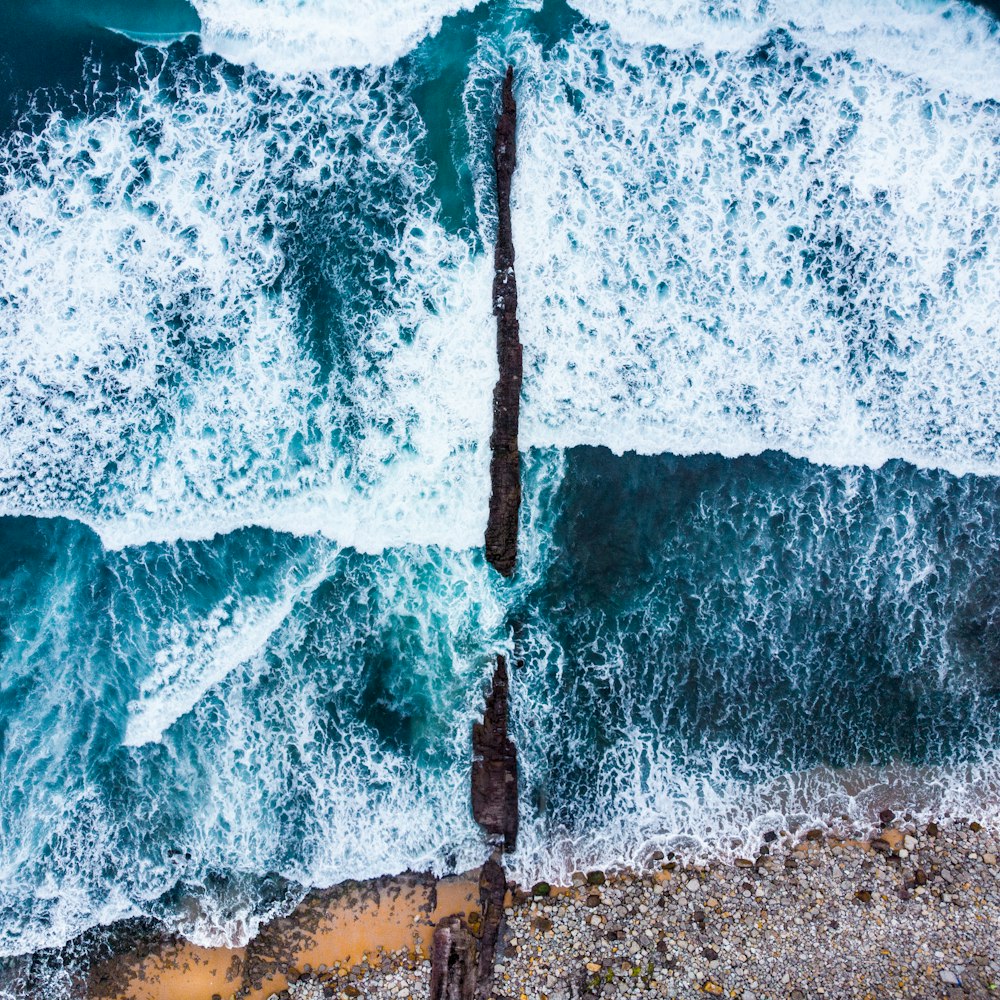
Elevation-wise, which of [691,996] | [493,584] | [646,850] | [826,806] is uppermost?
[493,584]

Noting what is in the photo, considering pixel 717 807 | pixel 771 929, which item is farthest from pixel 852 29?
pixel 771 929

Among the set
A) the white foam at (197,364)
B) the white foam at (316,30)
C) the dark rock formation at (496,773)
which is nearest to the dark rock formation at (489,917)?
the dark rock formation at (496,773)

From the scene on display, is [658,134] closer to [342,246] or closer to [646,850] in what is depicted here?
[342,246]

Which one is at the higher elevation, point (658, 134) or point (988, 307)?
point (658, 134)

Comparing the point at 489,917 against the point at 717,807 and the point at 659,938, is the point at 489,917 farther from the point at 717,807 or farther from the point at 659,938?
the point at 717,807

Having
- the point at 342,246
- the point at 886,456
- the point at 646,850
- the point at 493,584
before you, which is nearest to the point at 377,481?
the point at 493,584

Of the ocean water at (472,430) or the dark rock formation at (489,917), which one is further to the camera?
the ocean water at (472,430)

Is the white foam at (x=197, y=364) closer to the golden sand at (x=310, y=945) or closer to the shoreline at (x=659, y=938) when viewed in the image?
the golden sand at (x=310, y=945)
